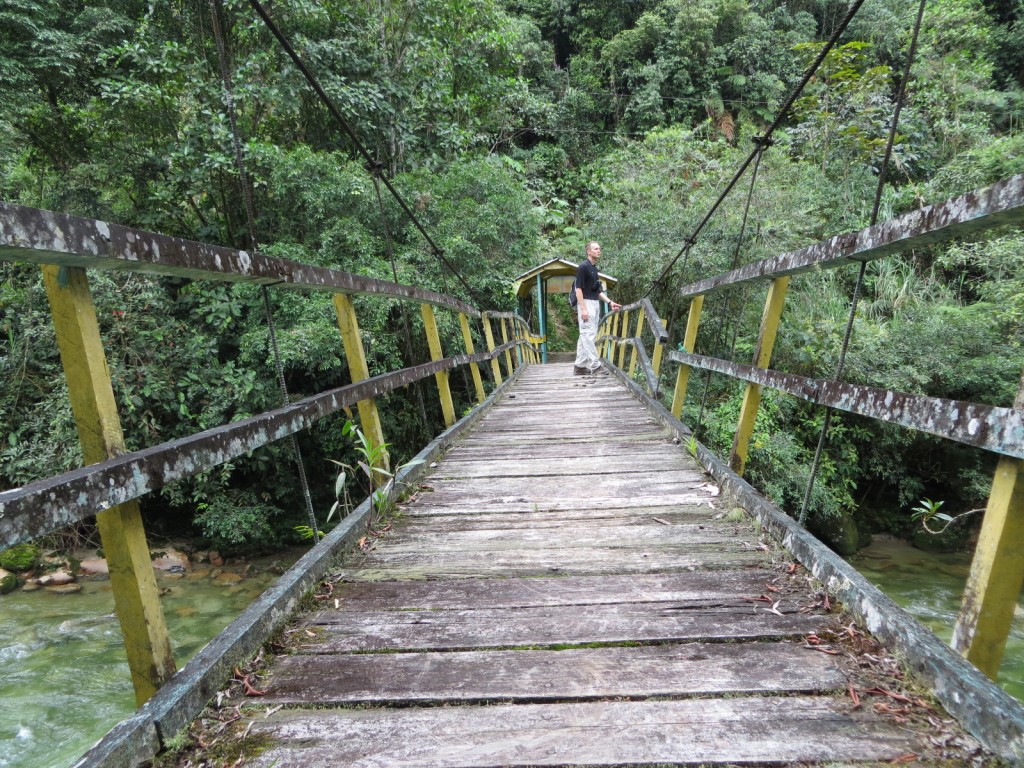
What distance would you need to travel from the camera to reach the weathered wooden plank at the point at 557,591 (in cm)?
145

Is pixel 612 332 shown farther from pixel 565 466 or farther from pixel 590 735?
pixel 590 735

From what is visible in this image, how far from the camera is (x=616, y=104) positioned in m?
20.9

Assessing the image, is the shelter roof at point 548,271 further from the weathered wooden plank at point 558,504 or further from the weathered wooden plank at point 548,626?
the weathered wooden plank at point 548,626

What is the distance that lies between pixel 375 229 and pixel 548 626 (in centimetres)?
760

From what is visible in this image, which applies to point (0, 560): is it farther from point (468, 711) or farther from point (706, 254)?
point (706, 254)

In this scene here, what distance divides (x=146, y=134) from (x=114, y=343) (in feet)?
13.6

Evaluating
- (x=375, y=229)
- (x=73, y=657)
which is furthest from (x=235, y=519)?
(x=375, y=229)

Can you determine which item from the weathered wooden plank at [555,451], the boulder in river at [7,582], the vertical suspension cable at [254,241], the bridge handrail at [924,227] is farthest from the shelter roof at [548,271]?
the vertical suspension cable at [254,241]

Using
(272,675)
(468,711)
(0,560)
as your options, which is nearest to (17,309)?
(0,560)

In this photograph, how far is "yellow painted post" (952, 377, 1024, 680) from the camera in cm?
91

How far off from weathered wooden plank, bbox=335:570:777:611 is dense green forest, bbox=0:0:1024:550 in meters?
3.65

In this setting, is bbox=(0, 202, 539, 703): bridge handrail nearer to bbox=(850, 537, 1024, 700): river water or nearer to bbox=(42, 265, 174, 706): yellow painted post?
bbox=(42, 265, 174, 706): yellow painted post

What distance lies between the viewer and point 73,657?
4969mm

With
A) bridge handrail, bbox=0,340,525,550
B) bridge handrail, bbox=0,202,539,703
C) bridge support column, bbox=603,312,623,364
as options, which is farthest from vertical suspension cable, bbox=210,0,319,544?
bridge support column, bbox=603,312,623,364
